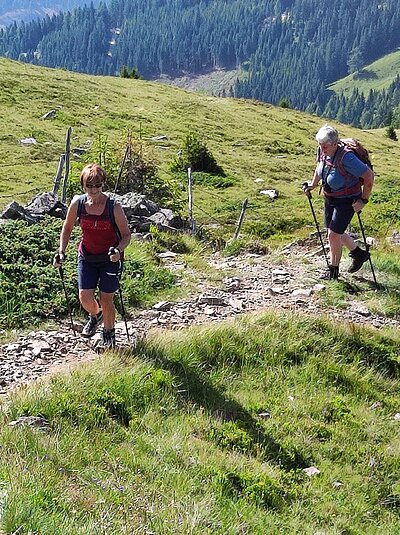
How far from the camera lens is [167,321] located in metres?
9.07

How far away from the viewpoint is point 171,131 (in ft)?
122

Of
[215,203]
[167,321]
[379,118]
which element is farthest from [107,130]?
[379,118]

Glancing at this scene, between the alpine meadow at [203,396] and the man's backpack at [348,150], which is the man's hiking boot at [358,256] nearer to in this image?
the alpine meadow at [203,396]

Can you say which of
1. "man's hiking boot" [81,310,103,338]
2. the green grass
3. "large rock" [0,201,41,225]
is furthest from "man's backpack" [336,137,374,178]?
"large rock" [0,201,41,225]

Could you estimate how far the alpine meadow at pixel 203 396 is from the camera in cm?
482

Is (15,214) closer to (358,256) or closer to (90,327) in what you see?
(90,327)

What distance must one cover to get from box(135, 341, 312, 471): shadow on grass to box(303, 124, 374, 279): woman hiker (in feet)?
12.9

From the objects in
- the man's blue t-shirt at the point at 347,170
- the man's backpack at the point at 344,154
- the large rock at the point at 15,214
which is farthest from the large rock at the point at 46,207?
the man's backpack at the point at 344,154

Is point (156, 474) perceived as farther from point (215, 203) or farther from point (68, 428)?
point (215, 203)

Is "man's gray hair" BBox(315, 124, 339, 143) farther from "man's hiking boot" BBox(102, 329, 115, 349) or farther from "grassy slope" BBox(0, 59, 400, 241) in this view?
"grassy slope" BBox(0, 59, 400, 241)

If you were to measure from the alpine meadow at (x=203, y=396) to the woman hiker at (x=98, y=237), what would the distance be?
2.56 feet

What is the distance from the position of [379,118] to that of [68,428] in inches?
7475

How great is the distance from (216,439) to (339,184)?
16.0 ft

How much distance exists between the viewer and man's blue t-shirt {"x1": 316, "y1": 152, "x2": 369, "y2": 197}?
893cm
